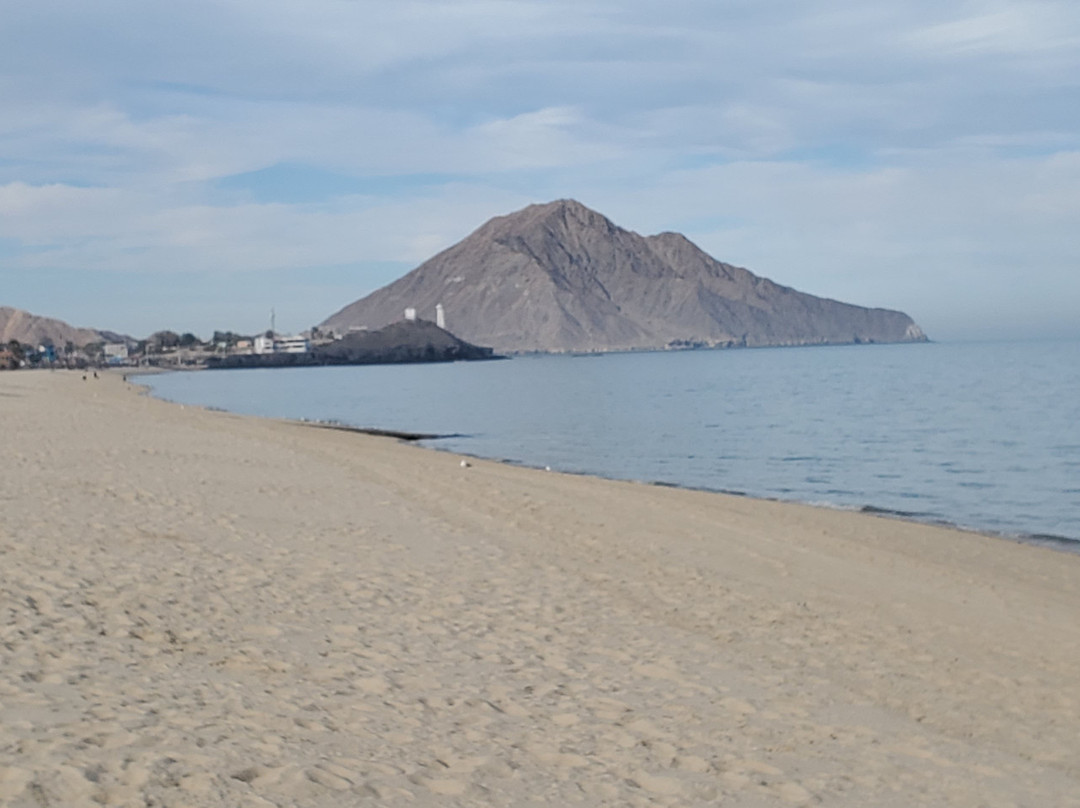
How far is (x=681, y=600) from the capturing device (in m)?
9.94

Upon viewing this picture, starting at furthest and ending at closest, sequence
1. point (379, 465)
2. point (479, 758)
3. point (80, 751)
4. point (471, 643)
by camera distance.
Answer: point (379, 465)
point (471, 643)
point (479, 758)
point (80, 751)

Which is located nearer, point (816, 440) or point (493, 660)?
point (493, 660)

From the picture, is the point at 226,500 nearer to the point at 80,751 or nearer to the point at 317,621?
the point at 317,621

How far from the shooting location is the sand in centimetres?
500

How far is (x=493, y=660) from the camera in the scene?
732 cm

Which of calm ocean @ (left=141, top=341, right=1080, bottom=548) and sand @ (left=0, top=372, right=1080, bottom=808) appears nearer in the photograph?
sand @ (left=0, top=372, right=1080, bottom=808)

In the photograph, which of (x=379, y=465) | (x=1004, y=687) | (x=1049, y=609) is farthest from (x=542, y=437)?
(x=1004, y=687)

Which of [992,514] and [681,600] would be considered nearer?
A: [681,600]

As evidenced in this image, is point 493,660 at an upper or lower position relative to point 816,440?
upper

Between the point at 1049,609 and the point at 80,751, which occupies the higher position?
the point at 80,751

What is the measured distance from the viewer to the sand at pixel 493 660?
5000 millimetres

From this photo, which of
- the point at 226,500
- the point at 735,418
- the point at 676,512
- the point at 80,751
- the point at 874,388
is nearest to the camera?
the point at 80,751

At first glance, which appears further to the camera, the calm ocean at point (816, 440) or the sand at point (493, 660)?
the calm ocean at point (816, 440)

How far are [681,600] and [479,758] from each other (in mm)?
4879
